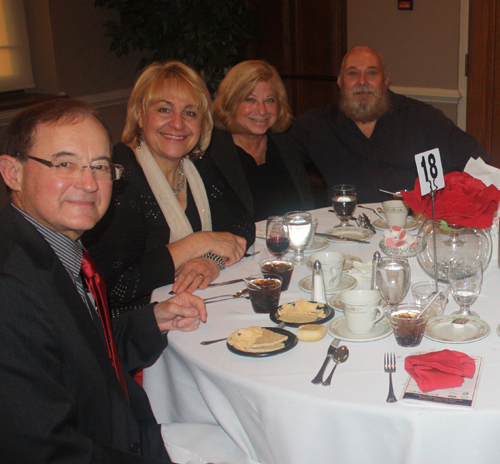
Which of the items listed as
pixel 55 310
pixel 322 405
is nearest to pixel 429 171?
pixel 322 405

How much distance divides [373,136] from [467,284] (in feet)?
6.62

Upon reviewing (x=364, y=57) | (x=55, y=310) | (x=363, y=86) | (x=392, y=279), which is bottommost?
(x=392, y=279)

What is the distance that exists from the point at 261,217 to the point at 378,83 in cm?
123

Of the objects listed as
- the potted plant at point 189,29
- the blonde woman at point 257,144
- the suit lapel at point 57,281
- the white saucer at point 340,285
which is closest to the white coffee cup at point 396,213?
the white saucer at point 340,285

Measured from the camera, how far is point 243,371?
1.21 meters

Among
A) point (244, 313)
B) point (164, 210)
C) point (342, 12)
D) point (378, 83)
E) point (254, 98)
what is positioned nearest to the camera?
point (244, 313)

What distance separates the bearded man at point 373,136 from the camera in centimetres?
325

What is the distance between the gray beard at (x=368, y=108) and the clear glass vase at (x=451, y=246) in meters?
1.81

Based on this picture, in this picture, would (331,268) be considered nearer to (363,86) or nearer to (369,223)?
(369,223)

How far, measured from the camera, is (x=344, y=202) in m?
2.15

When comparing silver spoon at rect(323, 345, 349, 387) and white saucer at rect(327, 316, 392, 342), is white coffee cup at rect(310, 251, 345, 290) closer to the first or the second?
white saucer at rect(327, 316, 392, 342)

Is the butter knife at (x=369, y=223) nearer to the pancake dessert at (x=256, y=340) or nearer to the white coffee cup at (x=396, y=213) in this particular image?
the white coffee cup at (x=396, y=213)

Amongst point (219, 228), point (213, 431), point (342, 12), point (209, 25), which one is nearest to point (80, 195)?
point (213, 431)

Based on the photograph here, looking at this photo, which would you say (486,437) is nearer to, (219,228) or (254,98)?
(219,228)
